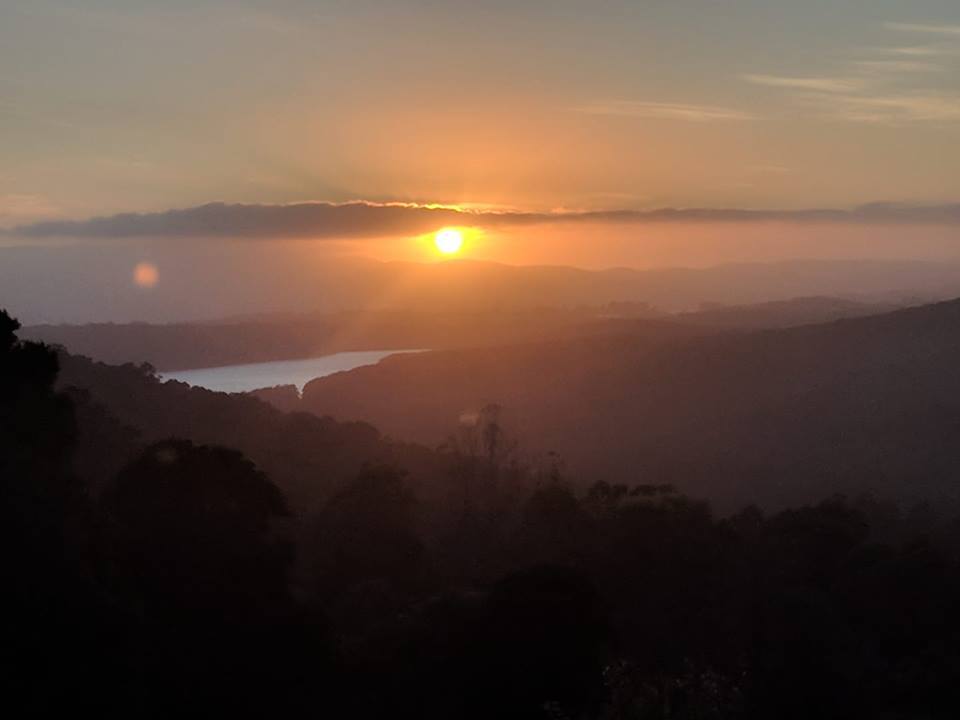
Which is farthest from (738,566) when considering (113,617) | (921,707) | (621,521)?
(113,617)

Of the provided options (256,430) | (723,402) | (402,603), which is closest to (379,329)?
(723,402)

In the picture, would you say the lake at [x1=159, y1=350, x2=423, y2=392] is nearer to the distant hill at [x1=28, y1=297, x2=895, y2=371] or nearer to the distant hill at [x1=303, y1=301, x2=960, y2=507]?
the distant hill at [x1=28, y1=297, x2=895, y2=371]

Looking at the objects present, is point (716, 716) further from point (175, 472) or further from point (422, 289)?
point (422, 289)

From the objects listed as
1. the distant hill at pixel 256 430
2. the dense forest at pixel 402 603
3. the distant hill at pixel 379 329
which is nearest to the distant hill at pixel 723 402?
the distant hill at pixel 379 329

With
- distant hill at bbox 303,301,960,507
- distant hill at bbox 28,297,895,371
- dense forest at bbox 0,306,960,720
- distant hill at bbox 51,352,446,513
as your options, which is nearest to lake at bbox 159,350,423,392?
distant hill at bbox 28,297,895,371

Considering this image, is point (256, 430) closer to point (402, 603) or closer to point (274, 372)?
point (402, 603)

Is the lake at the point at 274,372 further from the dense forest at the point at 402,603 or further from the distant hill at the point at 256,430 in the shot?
the dense forest at the point at 402,603
